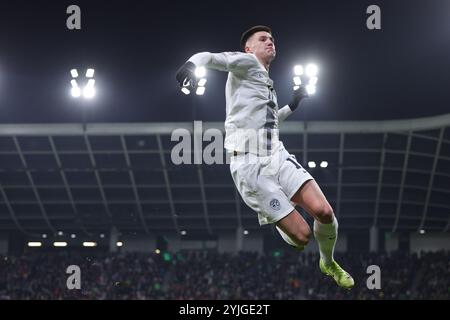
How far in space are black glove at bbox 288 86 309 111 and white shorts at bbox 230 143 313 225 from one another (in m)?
1.45

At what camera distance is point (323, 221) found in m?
8.19

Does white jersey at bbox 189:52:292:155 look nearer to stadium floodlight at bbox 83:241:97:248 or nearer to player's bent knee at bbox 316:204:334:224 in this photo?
player's bent knee at bbox 316:204:334:224

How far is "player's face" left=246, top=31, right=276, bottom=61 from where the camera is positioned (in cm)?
841

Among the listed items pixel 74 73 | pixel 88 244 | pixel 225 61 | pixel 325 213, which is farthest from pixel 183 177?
pixel 225 61

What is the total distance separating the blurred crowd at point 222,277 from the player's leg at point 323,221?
24.6 metres

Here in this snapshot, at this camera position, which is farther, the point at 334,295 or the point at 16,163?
the point at 16,163

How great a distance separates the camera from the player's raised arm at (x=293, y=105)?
9.27m

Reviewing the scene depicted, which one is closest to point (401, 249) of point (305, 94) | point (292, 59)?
point (292, 59)

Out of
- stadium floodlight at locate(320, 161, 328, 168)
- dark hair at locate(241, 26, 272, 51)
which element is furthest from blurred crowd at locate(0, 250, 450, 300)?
dark hair at locate(241, 26, 272, 51)

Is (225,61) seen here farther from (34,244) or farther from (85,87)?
(34,244)

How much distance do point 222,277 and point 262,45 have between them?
94.8ft

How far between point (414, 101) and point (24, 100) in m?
20.5

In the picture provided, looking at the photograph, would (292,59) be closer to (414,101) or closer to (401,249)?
(414,101)

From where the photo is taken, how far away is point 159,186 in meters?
40.0
